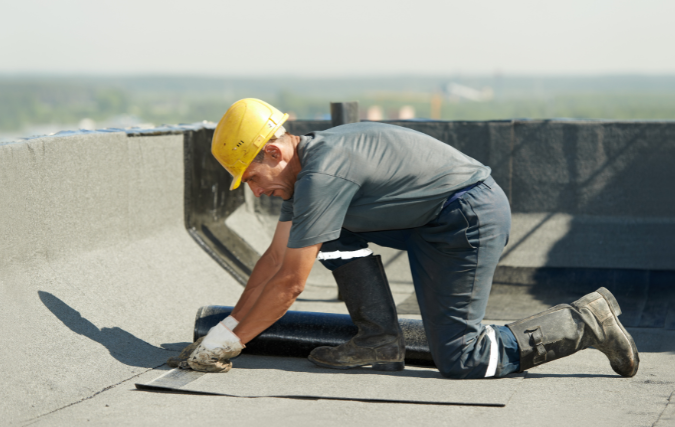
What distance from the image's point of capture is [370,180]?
329 cm

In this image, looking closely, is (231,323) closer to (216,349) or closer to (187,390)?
(216,349)

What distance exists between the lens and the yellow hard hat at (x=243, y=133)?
339 cm

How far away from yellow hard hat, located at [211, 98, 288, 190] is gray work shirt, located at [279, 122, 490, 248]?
0.62ft

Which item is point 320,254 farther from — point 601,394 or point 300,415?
point 601,394

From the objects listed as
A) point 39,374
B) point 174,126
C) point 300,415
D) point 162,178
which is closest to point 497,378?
point 300,415

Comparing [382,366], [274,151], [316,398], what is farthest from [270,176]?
[382,366]

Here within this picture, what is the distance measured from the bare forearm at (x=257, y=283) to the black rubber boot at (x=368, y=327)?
1.25ft

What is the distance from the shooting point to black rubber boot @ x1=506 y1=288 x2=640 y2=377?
3471mm

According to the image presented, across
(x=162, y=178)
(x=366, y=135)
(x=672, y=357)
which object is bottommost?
(x=672, y=357)

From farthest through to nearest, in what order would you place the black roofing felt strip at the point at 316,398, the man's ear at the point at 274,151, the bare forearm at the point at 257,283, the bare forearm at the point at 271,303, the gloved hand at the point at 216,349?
the bare forearm at the point at 257,283 → the gloved hand at the point at 216,349 → the man's ear at the point at 274,151 → the bare forearm at the point at 271,303 → the black roofing felt strip at the point at 316,398

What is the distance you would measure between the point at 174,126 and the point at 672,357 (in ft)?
14.1

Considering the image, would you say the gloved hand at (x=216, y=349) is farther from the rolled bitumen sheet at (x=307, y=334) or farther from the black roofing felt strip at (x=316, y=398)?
the rolled bitumen sheet at (x=307, y=334)

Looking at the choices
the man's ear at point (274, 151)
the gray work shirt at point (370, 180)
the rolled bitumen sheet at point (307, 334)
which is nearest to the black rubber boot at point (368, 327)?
the rolled bitumen sheet at point (307, 334)

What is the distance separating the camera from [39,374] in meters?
→ 3.40
